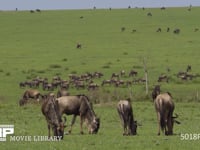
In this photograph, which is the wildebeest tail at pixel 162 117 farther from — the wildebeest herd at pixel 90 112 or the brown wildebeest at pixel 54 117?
the brown wildebeest at pixel 54 117

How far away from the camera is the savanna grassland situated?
1964 cm

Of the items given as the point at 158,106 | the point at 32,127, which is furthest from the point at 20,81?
the point at 158,106

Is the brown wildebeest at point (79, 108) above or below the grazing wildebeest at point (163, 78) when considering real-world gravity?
below

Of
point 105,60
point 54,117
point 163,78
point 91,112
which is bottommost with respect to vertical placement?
point 54,117

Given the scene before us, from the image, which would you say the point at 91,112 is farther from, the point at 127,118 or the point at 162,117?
the point at 162,117

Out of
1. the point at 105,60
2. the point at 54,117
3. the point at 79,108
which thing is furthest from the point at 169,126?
the point at 105,60

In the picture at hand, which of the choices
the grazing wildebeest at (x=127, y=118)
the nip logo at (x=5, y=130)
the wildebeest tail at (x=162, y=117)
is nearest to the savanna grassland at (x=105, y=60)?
the nip logo at (x=5, y=130)

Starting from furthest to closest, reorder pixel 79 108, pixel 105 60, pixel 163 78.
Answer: pixel 105 60, pixel 163 78, pixel 79 108

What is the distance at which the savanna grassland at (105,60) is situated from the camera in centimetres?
1964

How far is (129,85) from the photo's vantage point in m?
40.0

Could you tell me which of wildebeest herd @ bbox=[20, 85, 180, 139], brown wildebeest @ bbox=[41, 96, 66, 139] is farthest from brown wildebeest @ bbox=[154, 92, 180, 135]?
brown wildebeest @ bbox=[41, 96, 66, 139]

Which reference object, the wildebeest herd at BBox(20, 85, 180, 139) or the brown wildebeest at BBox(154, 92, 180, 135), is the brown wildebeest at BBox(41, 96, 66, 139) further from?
the brown wildebeest at BBox(154, 92, 180, 135)

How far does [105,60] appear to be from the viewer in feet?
161

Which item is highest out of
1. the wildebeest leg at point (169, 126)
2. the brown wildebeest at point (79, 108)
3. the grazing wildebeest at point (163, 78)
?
the grazing wildebeest at point (163, 78)
